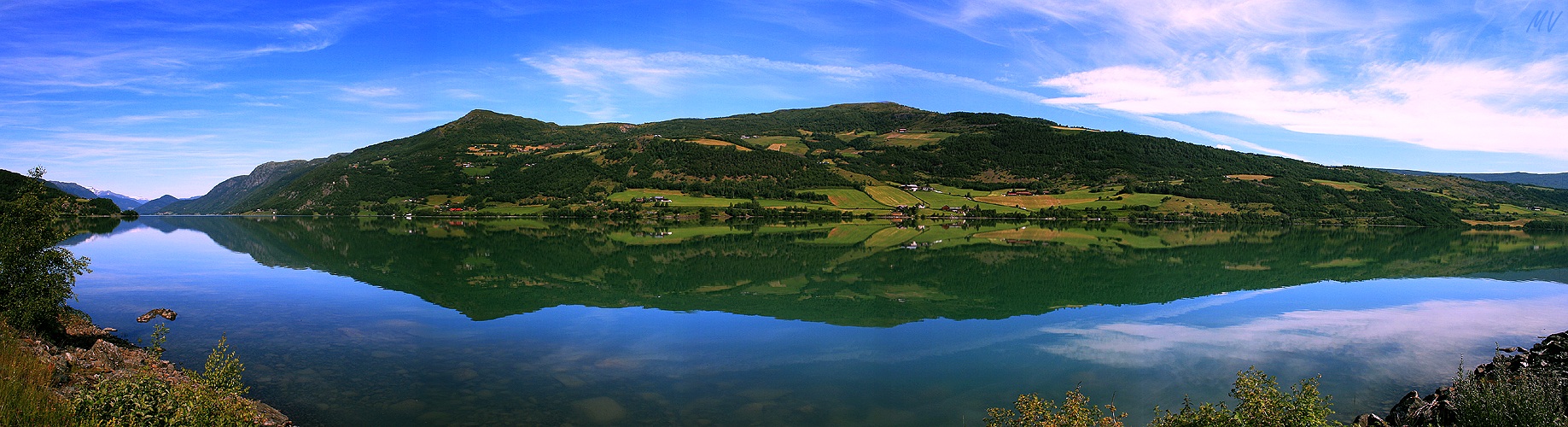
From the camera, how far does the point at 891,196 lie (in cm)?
13612

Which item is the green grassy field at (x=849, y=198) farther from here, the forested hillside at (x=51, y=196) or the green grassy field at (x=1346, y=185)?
the forested hillside at (x=51, y=196)

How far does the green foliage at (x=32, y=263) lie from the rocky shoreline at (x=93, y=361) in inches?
28.3

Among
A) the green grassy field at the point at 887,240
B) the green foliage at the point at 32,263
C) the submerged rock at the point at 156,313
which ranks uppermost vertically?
the green foliage at the point at 32,263

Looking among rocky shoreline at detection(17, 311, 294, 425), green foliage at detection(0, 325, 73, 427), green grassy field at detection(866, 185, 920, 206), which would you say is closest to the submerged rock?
rocky shoreline at detection(17, 311, 294, 425)

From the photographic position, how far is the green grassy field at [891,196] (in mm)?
131125

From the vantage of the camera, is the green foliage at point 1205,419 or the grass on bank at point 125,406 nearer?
the grass on bank at point 125,406

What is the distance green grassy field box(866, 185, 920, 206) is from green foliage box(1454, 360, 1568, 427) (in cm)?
12019

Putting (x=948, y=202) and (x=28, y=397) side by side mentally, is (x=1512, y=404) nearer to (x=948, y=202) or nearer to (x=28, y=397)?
(x=28, y=397)

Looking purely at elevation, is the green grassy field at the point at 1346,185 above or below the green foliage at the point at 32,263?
above

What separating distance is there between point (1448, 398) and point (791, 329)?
501 inches

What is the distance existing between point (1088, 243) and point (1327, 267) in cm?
1736

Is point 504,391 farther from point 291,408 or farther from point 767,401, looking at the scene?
point 767,401

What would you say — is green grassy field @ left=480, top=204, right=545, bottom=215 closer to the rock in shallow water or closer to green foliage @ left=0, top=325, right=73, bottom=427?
green foliage @ left=0, top=325, right=73, bottom=427

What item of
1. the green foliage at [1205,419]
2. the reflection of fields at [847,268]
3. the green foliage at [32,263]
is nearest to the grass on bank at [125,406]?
the green foliage at [32,263]
